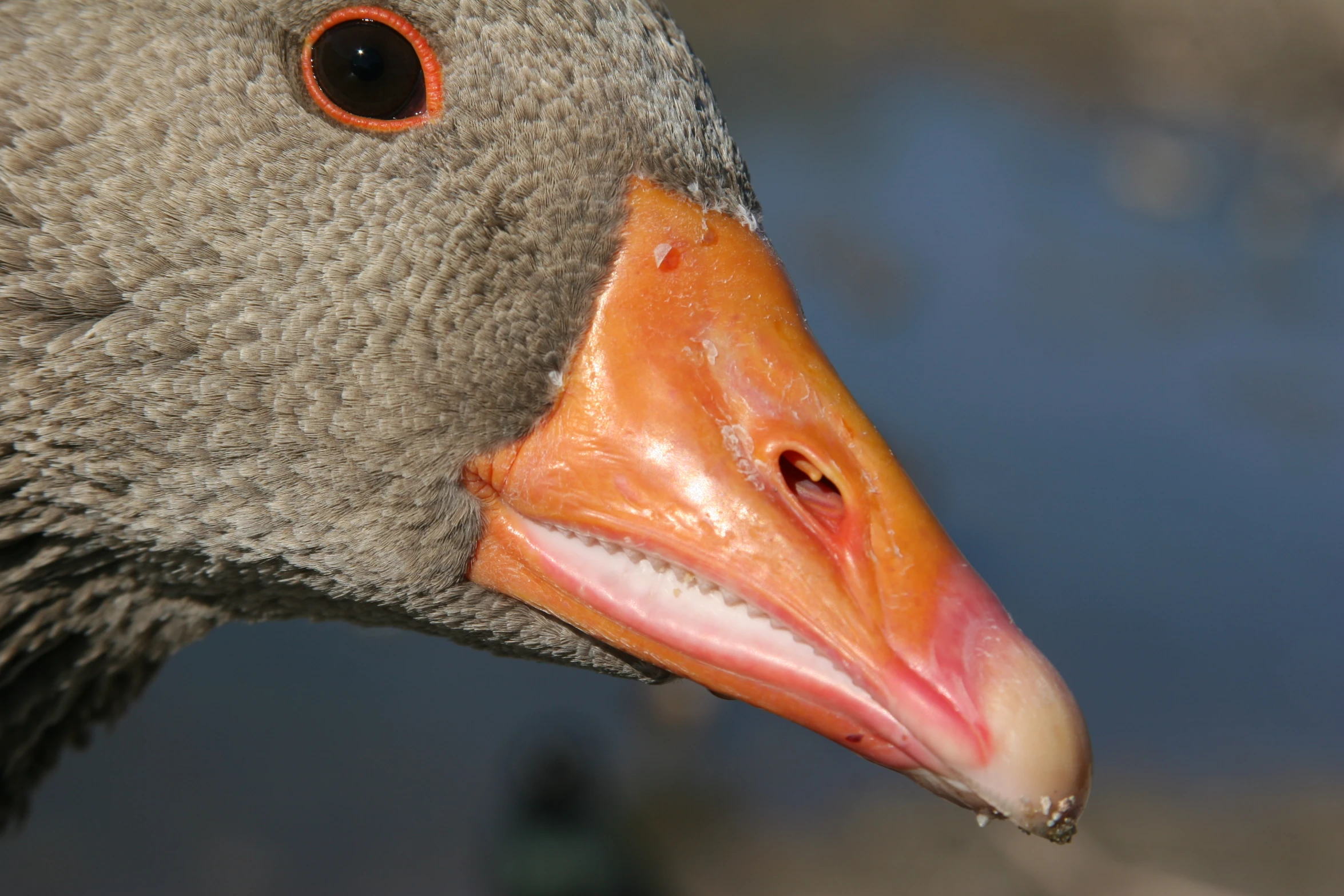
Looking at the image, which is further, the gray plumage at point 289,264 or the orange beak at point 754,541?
the gray plumage at point 289,264

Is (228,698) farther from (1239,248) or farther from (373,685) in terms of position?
(1239,248)

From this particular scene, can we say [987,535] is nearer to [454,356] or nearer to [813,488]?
[813,488]

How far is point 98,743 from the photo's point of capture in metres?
8.66

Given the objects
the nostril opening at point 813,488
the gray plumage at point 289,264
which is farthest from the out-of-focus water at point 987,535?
the nostril opening at point 813,488

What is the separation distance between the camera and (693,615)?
5.86ft

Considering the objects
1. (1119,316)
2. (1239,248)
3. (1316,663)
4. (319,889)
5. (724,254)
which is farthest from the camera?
(1239,248)

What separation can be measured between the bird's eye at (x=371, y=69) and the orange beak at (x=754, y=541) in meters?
0.39

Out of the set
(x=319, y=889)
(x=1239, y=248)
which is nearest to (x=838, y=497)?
(x=319, y=889)

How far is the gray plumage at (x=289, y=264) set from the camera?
178 cm

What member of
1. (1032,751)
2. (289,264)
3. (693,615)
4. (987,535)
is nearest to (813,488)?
(693,615)

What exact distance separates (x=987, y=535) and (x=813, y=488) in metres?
10.1

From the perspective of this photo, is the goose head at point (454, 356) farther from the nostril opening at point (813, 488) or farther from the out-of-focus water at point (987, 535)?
the out-of-focus water at point (987, 535)

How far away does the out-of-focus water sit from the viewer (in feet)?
27.2

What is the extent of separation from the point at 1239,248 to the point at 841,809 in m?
11.5
